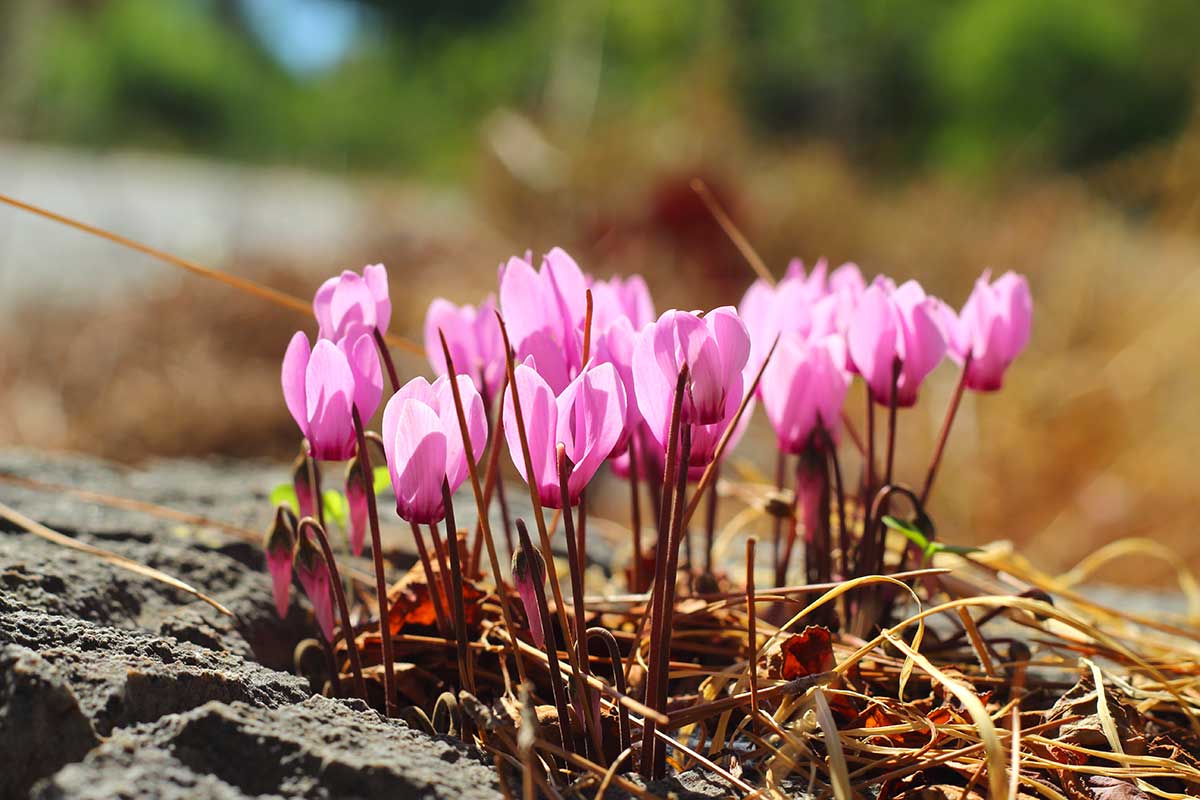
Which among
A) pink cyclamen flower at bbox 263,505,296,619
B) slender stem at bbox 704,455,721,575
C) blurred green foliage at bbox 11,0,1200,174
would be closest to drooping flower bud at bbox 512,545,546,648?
pink cyclamen flower at bbox 263,505,296,619

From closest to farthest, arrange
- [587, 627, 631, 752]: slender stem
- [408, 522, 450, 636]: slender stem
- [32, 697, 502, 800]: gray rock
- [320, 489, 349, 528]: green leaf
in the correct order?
[32, 697, 502, 800]: gray rock → [587, 627, 631, 752]: slender stem → [408, 522, 450, 636]: slender stem → [320, 489, 349, 528]: green leaf

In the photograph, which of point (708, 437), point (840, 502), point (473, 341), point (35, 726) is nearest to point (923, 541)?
point (840, 502)

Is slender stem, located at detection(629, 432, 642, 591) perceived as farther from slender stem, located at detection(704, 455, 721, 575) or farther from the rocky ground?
the rocky ground

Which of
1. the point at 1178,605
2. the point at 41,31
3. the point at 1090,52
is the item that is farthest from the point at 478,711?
the point at 1090,52

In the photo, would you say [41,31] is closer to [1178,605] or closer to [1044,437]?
[1044,437]

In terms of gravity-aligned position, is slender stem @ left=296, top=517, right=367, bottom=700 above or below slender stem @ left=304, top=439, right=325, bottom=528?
below

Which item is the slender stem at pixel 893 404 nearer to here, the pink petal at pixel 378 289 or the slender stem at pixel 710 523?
the slender stem at pixel 710 523
